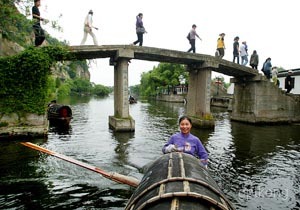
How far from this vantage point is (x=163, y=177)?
11.9 feet

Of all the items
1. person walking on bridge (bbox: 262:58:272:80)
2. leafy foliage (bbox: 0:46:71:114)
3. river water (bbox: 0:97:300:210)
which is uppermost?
person walking on bridge (bbox: 262:58:272:80)

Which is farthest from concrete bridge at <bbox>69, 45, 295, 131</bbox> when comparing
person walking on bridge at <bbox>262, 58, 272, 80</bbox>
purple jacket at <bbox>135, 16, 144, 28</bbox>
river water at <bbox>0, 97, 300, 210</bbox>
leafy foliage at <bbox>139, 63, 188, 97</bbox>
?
leafy foliage at <bbox>139, 63, 188, 97</bbox>

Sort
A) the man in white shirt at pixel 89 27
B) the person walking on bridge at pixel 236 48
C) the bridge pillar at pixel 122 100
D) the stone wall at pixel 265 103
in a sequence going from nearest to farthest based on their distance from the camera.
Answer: the man in white shirt at pixel 89 27 < the bridge pillar at pixel 122 100 < the person walking on bridge at pixel 236 48 < the stone wall at pixel 265 103

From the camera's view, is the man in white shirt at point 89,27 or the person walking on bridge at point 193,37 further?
the person walking on bridge at point 193,37

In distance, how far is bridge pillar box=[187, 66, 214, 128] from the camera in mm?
19016

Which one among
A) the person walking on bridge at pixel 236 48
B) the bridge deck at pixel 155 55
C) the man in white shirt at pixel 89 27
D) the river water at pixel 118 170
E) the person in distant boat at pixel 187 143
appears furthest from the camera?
the person walking on bridge at pixel 236 48

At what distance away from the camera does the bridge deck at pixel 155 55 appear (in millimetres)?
15127

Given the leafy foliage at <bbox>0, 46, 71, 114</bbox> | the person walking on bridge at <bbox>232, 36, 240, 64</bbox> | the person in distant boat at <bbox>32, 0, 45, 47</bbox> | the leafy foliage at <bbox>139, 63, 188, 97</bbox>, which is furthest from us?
the leafy foliage at <bbox>139, 63, 188, 97</bbox>

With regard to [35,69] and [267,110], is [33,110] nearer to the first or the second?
[35,69]

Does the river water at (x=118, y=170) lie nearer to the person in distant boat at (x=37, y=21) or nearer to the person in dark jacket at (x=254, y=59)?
the person in distant boat at (x=37, y=21)

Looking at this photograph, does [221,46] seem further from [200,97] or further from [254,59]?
[200,97]

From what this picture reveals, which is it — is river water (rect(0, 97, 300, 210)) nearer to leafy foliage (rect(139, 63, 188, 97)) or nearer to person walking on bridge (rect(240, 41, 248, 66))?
person walking on bridge (rect(240, 41, 248, 66))

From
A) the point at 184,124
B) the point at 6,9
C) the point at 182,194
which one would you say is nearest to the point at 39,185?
the point at 184,124

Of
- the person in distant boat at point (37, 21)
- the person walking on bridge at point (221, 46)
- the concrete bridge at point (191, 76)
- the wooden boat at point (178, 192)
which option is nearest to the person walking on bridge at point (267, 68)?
the concrete bridge at point (191, 76)
